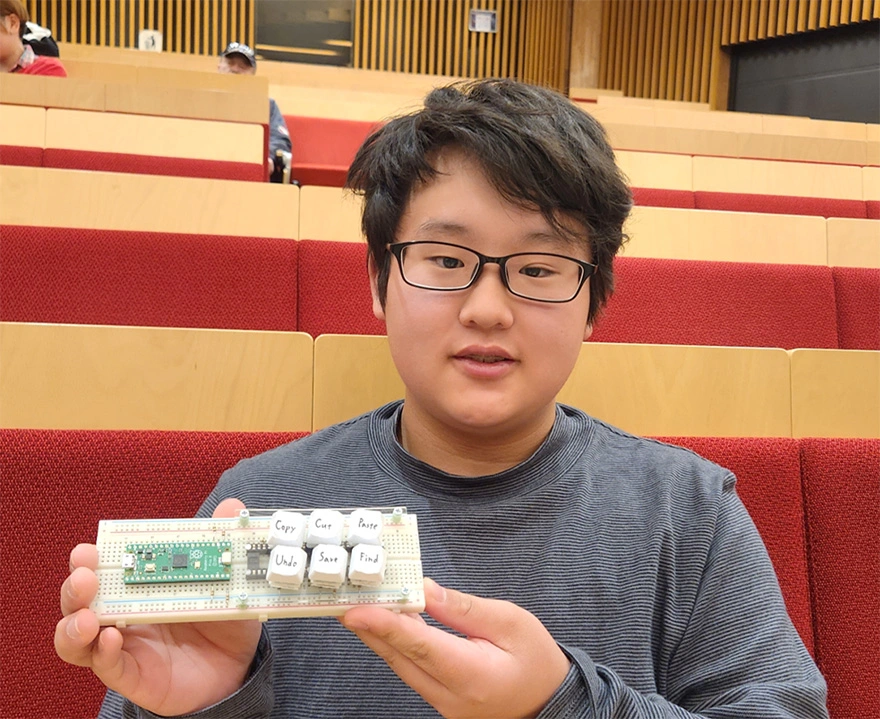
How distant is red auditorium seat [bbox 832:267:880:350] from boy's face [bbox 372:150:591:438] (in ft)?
2.46

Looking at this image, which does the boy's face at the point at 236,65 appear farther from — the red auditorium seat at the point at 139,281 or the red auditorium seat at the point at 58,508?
the red auditorium seat at the point at 58,508

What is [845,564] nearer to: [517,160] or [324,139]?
[517,160]

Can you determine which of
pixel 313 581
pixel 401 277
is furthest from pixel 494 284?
pixel 313 581

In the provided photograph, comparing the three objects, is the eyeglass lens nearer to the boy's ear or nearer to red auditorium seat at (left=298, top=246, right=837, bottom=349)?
the boy's ear

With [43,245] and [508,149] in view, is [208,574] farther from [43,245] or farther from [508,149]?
[43,245]

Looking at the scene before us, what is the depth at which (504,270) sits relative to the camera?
1.58ft

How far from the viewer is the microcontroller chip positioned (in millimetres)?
354

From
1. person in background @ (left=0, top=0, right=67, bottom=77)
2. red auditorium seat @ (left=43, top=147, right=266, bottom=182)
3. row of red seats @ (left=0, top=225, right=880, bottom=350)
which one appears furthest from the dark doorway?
person in background @ (left=0, top=0, right=67, bottom=77)

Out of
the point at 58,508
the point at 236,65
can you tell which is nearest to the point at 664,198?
the point at 58,508

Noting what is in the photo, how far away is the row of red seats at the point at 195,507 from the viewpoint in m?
0.55

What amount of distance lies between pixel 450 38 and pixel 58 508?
15.0 feet

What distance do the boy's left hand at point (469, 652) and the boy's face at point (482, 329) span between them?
149 mm

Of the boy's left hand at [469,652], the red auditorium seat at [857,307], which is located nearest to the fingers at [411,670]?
the boy's left hand at [469,652]

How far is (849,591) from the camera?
61cm
